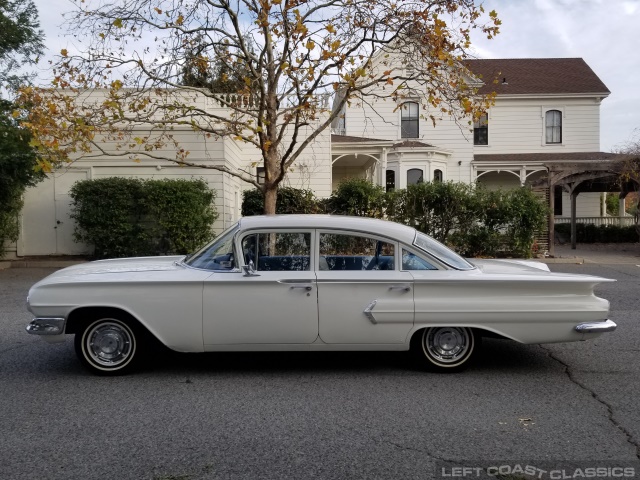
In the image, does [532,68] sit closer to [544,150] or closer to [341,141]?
[544,150]

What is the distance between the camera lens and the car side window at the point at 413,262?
18.1 feet

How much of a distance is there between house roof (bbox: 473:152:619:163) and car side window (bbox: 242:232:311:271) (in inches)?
845

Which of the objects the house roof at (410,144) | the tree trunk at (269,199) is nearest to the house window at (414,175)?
the house roof at (410,144)

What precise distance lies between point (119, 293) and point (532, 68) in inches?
1129

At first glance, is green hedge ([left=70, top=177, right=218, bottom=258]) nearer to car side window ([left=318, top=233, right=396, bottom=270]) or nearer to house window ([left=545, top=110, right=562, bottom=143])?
car side window ([left=318, top=233, right=396, bottom=270])

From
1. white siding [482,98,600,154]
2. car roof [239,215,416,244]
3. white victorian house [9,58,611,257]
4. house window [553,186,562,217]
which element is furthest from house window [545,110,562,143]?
car roof [239,215,416,244]

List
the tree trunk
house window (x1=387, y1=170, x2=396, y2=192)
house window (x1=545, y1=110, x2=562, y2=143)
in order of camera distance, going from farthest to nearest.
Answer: house window (x1=545, y1=110, x2=562, y2=143) < house window (x1=387, y1=170, x2=396, y2=192) < the tree trunk

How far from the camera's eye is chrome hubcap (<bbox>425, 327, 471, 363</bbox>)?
5.48 meters

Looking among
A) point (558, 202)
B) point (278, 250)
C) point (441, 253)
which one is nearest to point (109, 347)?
point (278, 250)

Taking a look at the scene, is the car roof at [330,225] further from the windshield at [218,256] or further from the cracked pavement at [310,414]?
the cracked pavement at [310,414]

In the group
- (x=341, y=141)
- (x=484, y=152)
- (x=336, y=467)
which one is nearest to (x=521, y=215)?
(x=341, y=141)

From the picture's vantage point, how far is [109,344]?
215 inches

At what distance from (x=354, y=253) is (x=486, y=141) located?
23.5 m

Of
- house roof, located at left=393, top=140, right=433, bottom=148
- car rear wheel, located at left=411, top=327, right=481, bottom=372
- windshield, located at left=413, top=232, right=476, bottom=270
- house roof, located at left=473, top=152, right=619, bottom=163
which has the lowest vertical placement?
car rear wheel, located at left=411, top=327, right=481, bottom=372
